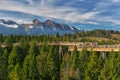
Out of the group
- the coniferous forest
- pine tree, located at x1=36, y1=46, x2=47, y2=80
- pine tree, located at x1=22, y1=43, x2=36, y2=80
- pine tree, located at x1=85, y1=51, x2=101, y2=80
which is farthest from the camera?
pine tree, located at x1=36, y1=46, x2=47, y2=80

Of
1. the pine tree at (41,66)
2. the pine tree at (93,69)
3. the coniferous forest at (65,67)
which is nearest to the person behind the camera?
the coniferous forest at (65,67)

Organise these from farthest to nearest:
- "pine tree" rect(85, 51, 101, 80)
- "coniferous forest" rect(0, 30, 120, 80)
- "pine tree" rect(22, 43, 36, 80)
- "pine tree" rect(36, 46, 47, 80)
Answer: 1. "pine tree" rect(36, 46, 47, 80)
2. "pine tree" rect(85, 51, 101, 80)
3. "pine tree" rect(22, 43, 36, 80)
4. "coniferous forest" rect(0, 30, 120, 80)

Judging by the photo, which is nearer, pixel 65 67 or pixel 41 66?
pixel 41 66

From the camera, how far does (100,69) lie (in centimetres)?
10975

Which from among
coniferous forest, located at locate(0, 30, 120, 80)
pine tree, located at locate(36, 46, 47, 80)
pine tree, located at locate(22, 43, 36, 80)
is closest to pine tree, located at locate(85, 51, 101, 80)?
coniferous forest, located at locate(0, 30, 120, 80)

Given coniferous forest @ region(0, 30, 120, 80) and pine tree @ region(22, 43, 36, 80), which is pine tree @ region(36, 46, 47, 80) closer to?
coniferous forest @ region(0, 30, 120, 80)

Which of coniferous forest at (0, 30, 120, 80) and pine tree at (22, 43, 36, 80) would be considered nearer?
coniferous forest at (0, 30, 120, 80)

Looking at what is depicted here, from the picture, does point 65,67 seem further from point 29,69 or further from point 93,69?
point 29,69

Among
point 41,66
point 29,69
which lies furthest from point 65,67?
point 29,69

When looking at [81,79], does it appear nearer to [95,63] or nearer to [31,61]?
[95,63]

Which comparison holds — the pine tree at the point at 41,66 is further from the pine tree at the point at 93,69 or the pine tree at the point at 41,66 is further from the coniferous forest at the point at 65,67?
the pine tree at the point at 93,69

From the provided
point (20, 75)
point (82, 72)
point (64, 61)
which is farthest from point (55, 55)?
point (20, 75)

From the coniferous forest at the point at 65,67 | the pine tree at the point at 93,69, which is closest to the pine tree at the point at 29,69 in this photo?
the coniferous forest at the point at 65,67

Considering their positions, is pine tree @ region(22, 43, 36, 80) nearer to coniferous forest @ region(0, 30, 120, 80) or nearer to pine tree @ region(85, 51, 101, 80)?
coniferous forest @ region(0, 30, 120, 80)
